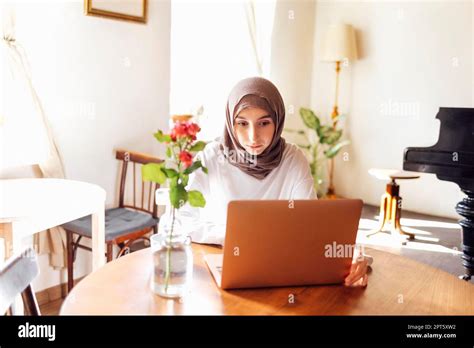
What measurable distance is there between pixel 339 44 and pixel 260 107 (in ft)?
13.2

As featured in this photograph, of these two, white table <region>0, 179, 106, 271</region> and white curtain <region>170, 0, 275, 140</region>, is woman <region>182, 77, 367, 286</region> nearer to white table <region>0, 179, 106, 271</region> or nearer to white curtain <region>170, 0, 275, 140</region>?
white table <region>0, 179, 106, 271</region>

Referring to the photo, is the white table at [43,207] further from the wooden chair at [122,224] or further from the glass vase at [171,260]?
the glass vase at [171,260]

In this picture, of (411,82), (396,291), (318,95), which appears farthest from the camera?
(318,95)

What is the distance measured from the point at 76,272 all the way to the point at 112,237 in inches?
25.5

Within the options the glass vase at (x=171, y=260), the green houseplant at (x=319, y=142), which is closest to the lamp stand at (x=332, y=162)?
the green houseplant at (x=319, y=142)

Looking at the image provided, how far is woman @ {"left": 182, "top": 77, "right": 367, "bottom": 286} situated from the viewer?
1764mm

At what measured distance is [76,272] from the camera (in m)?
3.21

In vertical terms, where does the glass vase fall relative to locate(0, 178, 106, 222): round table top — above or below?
above

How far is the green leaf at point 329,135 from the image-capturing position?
5.74m

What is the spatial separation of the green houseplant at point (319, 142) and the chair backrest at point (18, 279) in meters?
4.75

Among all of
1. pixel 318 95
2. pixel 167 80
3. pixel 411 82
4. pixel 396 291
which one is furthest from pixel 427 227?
pixel 396 291

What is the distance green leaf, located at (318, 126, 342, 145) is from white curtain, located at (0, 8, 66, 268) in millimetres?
3428

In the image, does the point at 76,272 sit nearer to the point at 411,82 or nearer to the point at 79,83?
the point at 79,83


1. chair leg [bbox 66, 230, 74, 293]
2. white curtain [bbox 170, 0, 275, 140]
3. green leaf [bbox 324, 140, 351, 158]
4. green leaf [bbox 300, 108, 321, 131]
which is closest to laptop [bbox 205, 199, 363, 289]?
chair leg [bbox 66, 230, 74, 293]
